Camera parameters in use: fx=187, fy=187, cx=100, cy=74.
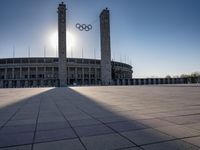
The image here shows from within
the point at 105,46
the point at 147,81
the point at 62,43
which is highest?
the point at 62,43

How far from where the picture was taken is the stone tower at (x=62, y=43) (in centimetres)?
5438

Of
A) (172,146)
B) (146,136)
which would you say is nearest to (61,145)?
(146,136)

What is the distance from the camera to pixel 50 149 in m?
2.89

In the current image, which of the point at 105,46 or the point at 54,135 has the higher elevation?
the point at 105,46

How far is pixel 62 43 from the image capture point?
2183 inches

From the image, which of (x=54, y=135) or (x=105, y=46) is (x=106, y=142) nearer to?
(x=54, y=135)

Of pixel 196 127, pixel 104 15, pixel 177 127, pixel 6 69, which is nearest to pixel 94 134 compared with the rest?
pixel 177 127

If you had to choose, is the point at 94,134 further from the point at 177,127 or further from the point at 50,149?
the point at 177,127

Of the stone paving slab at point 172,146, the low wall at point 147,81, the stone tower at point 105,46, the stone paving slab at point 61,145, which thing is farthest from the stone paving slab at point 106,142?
the stone tower at point 105,46

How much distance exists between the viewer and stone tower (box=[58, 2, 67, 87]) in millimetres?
54375

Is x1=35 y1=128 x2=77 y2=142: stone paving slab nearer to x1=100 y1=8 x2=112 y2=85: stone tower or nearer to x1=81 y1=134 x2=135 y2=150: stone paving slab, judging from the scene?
x1=81 y1=134 x2=135 y2=150: stone paving slab

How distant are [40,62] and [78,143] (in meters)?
84.4

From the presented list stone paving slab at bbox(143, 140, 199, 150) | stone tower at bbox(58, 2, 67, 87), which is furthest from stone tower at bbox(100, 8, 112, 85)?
stone paving slab at bbox(143, 140, 199, 150)

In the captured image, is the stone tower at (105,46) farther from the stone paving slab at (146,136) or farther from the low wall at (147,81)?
the stone paving slab at (146,136)
